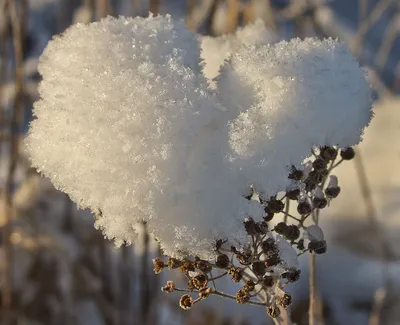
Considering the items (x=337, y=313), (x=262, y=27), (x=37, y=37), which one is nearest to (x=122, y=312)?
(x=337, y=313)

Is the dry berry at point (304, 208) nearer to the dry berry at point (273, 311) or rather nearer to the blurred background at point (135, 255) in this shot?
the dry berry at point (273, 311)

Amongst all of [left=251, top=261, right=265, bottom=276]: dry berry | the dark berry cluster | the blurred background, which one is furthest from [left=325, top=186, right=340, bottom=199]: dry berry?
the blurred background

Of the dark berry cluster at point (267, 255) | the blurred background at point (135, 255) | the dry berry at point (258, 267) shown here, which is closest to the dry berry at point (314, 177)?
the dark berry cluster at point (267, 255)

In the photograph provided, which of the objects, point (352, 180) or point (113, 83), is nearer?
point (113, 83)

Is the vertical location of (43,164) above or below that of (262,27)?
below

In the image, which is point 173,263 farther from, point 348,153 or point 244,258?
point 348,153

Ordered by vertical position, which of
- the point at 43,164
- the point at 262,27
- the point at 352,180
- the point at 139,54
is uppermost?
the point at 352,180

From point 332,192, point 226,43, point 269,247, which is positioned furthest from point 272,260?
point 226,43

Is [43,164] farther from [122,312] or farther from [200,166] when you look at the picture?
[122,312]
